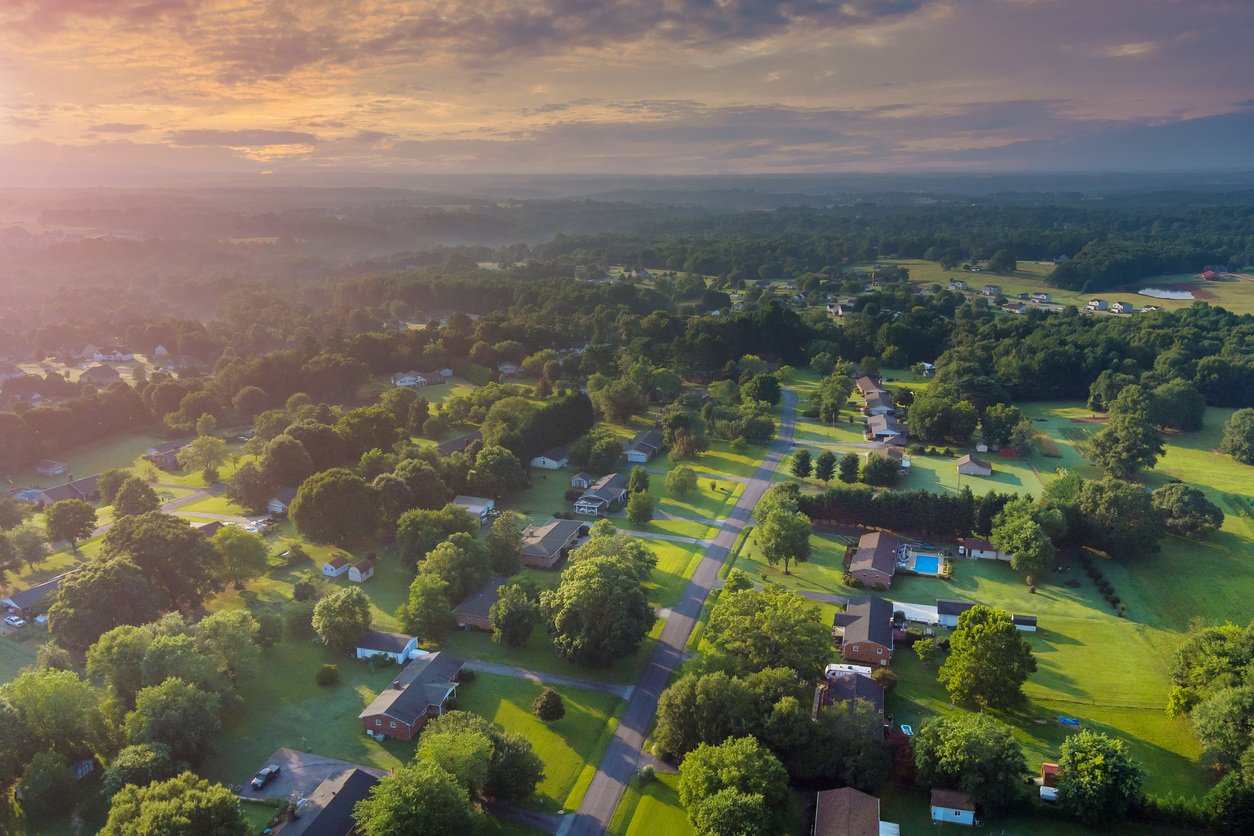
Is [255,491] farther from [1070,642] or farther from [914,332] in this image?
[914,332]

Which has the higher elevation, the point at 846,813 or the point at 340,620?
the point at 340,620

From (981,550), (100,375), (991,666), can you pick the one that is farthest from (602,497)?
(100,375)

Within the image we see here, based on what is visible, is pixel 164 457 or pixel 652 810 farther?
pixel 164 457

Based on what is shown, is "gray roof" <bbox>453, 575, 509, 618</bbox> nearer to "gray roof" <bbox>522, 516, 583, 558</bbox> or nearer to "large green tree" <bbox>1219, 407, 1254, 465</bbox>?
"gray roof" <bbox>522, 516, 583, 558</bbox>

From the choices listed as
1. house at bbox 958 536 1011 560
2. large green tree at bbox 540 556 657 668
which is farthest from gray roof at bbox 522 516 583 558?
house at bbox 958 536 1011 560

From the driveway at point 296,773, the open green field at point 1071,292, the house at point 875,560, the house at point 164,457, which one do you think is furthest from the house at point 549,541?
the open green field at point 1071,292

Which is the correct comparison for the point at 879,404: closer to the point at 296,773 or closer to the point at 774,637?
the point at 774,637

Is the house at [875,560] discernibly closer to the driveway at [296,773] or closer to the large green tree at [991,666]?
the large green tree at [991,666]
